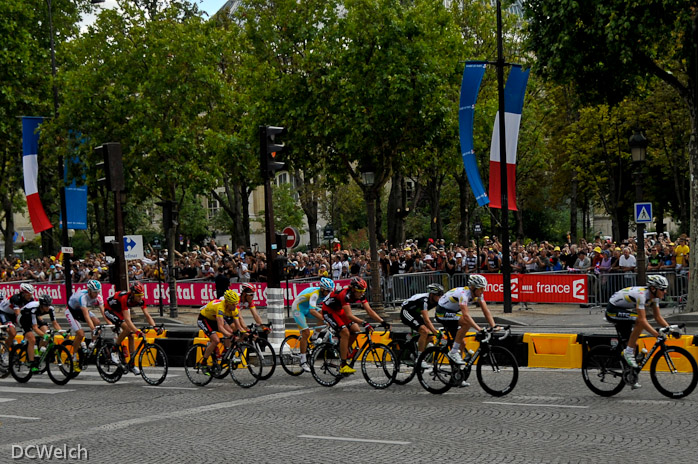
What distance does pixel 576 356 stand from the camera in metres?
15.3

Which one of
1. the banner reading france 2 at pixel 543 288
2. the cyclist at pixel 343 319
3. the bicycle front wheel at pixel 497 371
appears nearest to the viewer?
the bicycle front wheel at pixel 497 371

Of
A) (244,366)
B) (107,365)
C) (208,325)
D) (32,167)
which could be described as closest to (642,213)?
(244,366)

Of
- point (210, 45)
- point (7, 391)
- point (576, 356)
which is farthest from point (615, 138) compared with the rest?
point (7, 391)

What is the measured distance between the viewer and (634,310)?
12500mm

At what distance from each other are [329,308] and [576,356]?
411 centimetres

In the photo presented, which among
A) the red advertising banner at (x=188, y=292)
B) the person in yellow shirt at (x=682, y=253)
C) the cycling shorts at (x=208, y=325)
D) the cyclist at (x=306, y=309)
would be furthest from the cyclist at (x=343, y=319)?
the red advertising banner at (x=188, y=292)

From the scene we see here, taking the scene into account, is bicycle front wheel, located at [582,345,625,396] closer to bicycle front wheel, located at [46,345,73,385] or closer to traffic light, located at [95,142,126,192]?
bicycle front wheel, located at [46,345,73,385]

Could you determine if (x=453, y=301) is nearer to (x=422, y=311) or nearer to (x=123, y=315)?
(x=422, y=311)

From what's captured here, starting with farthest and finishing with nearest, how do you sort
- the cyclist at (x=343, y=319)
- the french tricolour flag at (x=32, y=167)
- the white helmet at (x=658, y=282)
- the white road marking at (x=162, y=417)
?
the french tricolour flag at (x=32, y=167), the cyclist at (x=343, y=319), the white helmet at (x=658, y=282), the white road marking at (x=162, y=417)

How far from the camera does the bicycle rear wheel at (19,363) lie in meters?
17.5

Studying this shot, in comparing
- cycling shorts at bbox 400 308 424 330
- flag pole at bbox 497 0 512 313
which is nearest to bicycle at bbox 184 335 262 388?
cycling shorts at bbox 400 308 424 330

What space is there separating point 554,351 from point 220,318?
5496 millimetres

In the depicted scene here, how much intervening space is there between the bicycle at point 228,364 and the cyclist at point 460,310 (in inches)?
131

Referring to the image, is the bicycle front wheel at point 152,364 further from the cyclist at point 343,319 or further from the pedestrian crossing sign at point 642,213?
the pedestrian crossing sign at point 642,213
